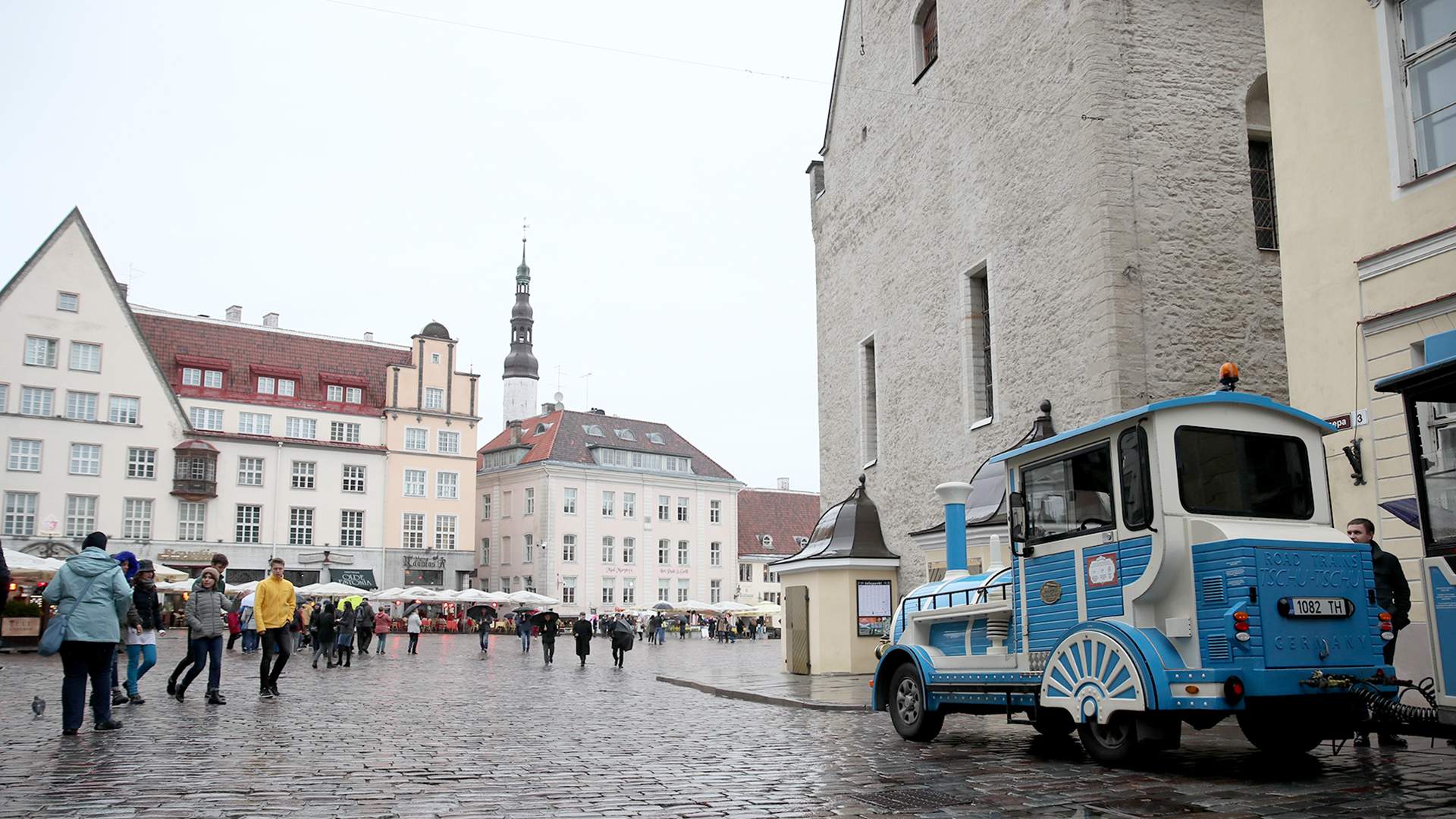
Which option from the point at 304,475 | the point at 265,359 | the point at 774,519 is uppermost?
the point at 265,359

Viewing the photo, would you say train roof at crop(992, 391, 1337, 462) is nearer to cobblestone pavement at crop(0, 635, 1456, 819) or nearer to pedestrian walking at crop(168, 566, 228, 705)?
cobblestone pavement at crop(0, 635, 1456, 819)

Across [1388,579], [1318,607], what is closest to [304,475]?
[1388,579]

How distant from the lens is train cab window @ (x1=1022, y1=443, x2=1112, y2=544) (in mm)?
9141

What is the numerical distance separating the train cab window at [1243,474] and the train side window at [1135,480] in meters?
0.22

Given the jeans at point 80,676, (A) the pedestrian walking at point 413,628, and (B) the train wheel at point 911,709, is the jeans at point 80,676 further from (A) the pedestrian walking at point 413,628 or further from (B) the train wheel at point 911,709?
(A) the pedestrian walking at point 413,628

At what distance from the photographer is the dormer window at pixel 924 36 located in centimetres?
2516

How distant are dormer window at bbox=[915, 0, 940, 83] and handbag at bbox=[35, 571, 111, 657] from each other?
1937 centimetres

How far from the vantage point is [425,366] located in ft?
215

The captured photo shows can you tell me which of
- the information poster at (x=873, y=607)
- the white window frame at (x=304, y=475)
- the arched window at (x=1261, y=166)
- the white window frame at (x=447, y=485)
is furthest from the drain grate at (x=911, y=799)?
the white window frame at (x=447, y=485)

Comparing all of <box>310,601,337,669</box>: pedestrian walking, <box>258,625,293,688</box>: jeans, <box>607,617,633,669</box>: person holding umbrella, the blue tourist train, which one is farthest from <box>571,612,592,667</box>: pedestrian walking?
the blue tourist train

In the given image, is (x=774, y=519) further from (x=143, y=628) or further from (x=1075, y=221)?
(x=143, y=628)

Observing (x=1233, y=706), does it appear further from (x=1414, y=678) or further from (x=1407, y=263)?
(x=1407, y=263)

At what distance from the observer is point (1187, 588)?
8.40 m

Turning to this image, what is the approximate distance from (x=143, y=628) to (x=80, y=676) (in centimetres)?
419
